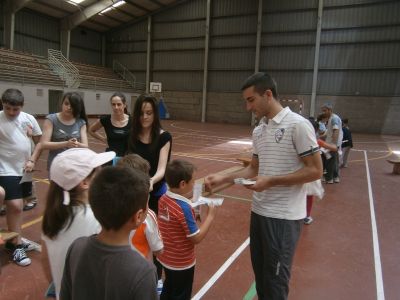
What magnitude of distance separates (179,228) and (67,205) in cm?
92

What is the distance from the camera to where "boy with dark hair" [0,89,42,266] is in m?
3.38

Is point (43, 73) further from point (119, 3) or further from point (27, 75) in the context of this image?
point (119, 3)

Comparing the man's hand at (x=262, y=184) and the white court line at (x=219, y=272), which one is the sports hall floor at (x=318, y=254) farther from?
the man's hand at (x=262, y=184)

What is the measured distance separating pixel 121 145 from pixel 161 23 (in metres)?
25.5

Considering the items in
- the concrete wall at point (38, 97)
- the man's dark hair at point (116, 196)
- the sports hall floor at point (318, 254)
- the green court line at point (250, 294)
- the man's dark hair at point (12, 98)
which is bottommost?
the green court line at point (250, 294)

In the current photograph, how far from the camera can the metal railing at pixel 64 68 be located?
23094mm

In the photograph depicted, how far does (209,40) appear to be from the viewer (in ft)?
81.9

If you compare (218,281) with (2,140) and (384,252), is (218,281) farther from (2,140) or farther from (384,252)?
(2,140)

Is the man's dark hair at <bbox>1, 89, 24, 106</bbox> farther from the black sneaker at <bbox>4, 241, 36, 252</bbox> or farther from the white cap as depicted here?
the white cap

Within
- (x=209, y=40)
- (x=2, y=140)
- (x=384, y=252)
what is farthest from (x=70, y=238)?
(x=209, y=40)

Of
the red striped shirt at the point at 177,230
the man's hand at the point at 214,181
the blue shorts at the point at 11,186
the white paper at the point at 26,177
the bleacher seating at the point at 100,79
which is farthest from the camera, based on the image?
the bleacher seating at the point at 100,79

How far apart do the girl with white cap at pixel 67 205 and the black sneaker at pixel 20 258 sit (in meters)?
2.18

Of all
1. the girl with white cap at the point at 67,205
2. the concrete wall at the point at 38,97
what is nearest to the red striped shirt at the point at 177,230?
the girl with white cap at the point at 67,205

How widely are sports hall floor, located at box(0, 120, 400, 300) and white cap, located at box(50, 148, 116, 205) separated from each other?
1982 millimetres
